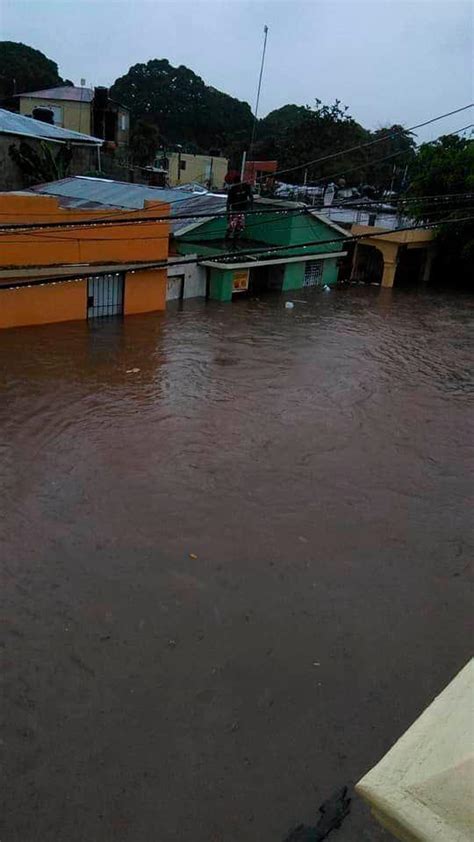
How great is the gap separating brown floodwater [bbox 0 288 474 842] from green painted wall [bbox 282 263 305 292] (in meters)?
11.0

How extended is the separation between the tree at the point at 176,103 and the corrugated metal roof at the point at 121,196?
38.2m

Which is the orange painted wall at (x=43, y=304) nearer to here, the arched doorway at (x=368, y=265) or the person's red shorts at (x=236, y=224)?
the person's red shorts at (x=236, y=224)

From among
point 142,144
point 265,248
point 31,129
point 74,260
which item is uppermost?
point 142,144

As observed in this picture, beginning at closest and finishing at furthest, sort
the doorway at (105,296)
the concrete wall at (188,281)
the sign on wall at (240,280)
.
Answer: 1. the doorway at (105,296)
2. the concrete wall at (188,281)
3. the sign on wall at (240,280)

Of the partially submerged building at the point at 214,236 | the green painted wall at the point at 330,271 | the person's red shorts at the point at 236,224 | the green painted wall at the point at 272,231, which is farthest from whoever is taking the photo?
the green painted wall at the point at 330,271

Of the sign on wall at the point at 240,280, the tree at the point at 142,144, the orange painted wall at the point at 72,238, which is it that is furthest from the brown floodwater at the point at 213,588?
the tree at the point at 142,144

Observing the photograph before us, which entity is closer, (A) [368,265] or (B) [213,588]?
(B) [213,588]

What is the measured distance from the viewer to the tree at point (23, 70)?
150 ft

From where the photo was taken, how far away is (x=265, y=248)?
63.9 feet

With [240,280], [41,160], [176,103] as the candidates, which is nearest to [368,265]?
[240,280]

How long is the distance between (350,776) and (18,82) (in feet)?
175

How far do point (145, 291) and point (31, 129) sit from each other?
31.0ft

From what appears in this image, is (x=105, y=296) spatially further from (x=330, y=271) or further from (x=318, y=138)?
(x=318, y=138)

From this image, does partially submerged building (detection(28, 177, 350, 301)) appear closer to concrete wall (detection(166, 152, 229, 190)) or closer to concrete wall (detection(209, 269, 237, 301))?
concrete wall (detection(209, 269, 237, 301))
